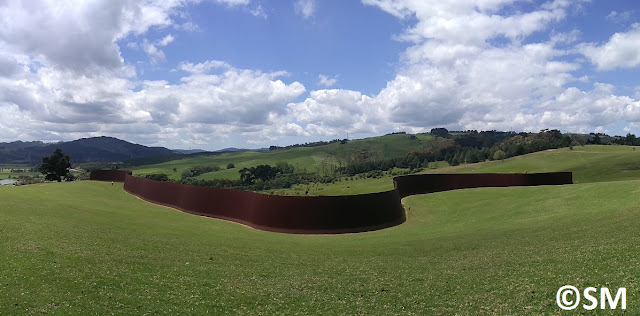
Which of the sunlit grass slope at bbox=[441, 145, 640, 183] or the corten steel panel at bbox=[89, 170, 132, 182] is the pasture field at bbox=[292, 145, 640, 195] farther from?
the corten steel panel at bbox=[89, 170, 132, 182]

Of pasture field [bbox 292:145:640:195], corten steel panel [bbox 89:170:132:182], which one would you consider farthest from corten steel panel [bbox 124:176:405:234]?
pasture field [bbox 292:145:640:195]

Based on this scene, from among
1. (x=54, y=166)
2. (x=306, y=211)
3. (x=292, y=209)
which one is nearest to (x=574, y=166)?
(x=306, y=211)

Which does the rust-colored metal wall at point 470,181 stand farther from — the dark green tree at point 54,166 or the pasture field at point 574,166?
the dark green tree at point 54,166

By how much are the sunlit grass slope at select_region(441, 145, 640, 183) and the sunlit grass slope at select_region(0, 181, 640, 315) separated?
81353 millimetres

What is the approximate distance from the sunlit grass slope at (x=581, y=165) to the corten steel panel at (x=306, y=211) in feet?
239

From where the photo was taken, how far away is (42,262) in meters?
14.7

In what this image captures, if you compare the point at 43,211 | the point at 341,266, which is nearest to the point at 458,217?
the point at 341,266

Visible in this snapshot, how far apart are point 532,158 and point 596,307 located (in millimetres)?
148090

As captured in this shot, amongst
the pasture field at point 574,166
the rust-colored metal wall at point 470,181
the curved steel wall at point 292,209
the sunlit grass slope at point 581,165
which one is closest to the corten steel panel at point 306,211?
the curved steel wall at point 292,209

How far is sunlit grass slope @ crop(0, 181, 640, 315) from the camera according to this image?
1177 cm

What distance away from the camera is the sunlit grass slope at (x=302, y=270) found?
11766 mm

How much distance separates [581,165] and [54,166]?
144 meters

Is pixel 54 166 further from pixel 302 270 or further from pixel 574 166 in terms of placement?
pixel 574 166

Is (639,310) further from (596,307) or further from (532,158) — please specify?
(532,158)
